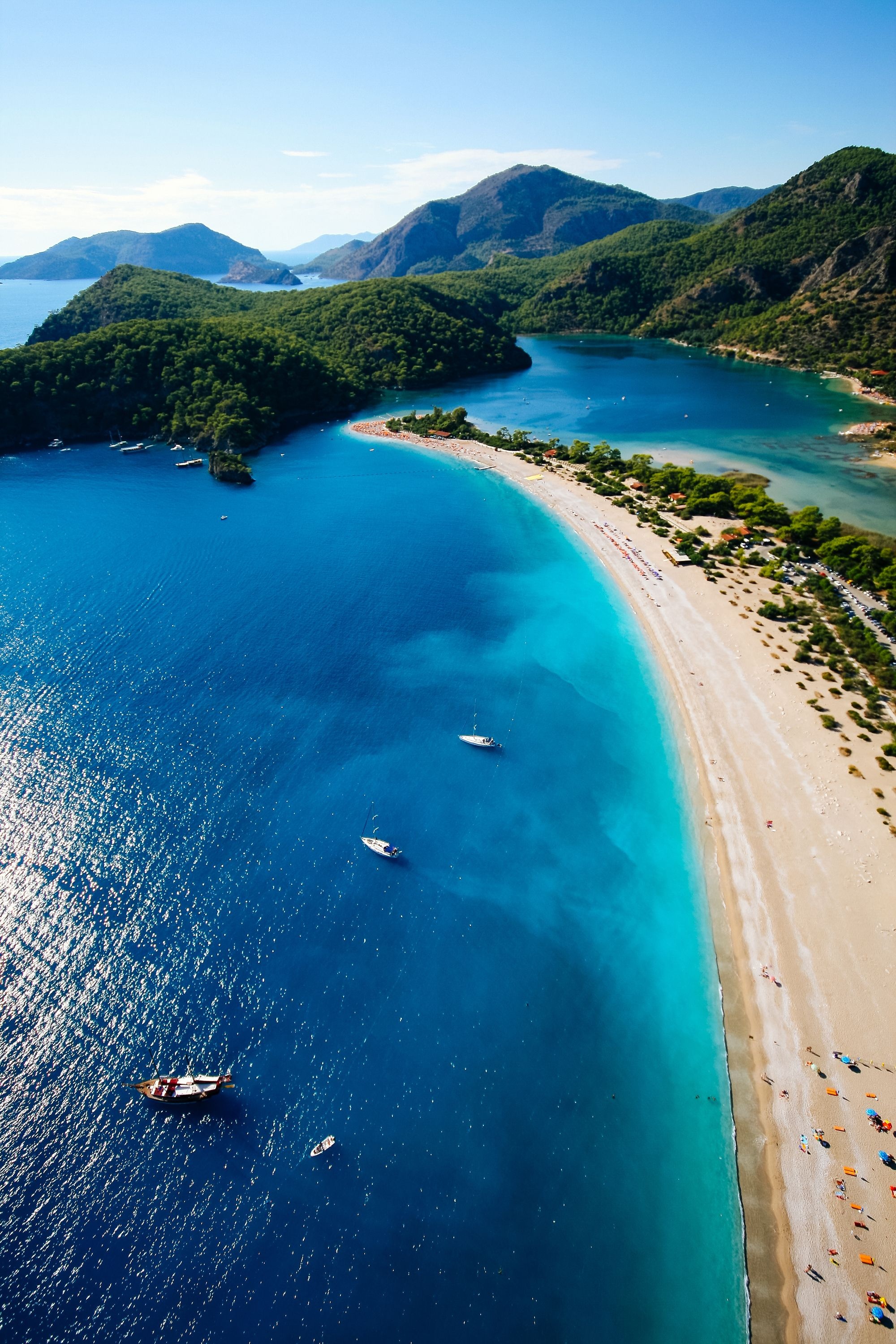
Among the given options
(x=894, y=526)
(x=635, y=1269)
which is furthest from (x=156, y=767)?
(x=894, y=526)

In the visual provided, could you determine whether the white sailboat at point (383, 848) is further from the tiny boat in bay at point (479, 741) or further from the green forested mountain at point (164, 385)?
the green forested mountain at point (164, 385)

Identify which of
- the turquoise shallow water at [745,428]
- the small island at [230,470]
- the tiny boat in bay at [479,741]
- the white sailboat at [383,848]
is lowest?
the white sailboat at [383,848]

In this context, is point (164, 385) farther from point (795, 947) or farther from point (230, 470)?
point (795, 947)

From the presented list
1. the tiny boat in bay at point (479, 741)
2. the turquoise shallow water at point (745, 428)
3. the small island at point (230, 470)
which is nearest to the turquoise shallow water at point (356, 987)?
the tiny boat in bay at point (479, 741)

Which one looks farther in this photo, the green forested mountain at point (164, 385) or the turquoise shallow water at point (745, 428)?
the green forested mountain at point (164, 385)

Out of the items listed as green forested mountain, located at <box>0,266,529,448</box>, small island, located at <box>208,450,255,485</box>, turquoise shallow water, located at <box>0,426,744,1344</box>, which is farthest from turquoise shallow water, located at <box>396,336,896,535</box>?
turquoise shallow water, located at <box>0,426,744,1344</box>

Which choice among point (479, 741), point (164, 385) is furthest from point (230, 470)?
point (479, 741)
